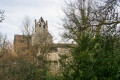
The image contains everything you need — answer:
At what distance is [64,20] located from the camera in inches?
758

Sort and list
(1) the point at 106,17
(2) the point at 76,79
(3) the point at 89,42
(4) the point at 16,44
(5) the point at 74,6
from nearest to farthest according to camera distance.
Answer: (2) the point at 76,79, (3) the point at 89,42, (1) the point at 106,17, (5) the point at 74,6, (4) the point at 16,44

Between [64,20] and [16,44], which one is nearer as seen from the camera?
[64,20]

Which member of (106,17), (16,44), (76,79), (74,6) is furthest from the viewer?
(16,44)

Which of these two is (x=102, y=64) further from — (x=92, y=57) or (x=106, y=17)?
(x=106, y=17)

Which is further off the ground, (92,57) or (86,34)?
(86,34)

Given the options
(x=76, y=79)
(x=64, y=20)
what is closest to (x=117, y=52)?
(x=76, y=79)

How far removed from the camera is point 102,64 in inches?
278

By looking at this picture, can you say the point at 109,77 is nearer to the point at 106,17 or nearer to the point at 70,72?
the point at 70,72

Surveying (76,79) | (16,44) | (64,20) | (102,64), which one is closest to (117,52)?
(102,64)

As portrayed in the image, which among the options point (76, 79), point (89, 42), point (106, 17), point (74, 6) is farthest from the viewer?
point (74, 6)

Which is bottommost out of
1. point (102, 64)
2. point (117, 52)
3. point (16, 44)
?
point (102, 64)

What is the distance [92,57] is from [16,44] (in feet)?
86.1

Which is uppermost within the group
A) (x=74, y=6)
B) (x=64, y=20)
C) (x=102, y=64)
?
(x=74, y=6)

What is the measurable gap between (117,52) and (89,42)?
61.2 inches
